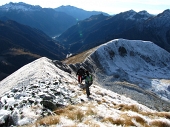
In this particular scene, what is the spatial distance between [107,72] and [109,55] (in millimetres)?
15310

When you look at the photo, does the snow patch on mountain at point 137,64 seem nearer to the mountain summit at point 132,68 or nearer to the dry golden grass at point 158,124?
the mountain summit at point 132,68

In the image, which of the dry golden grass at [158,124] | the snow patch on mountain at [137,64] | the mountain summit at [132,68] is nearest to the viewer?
the dry golden grass at [158,124]

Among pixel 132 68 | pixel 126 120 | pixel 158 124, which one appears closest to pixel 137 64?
pixel 132 68

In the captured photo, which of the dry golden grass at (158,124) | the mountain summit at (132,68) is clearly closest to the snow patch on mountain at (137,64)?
the mountain summit at (132,68)

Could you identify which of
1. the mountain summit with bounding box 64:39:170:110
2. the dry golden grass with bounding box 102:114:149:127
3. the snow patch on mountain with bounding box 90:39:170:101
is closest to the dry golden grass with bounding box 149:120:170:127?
the dry golden grass with bounding box 102:114:149:127

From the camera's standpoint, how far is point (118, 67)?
88875mm

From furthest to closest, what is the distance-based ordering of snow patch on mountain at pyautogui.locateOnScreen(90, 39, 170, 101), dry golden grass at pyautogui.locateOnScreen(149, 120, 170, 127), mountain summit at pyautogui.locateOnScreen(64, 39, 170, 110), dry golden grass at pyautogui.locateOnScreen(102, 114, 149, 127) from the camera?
snow patch on mountain at pyautogui.locateOnScreen(90, 39, 170, 101), mountain summit at pyautogui.locateOnScreen(64, 39, 170, 110), dry golden grass at pyautogui.locateOnScreen(149, 120, 170, 127), dry golden grass at pyautogui.locateOnScreen(102, 114, 149, 127)

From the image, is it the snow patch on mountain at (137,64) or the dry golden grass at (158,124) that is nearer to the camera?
the dry golden grass at (158,124)

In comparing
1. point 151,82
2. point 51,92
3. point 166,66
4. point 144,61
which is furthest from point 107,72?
point 51,92

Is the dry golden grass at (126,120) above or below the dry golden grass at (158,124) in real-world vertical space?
above

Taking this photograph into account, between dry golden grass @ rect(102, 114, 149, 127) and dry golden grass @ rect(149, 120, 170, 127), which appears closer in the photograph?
dry golden grass @ rect(102, 114, 149, 127)

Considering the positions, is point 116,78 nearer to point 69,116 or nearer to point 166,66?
point 166,66

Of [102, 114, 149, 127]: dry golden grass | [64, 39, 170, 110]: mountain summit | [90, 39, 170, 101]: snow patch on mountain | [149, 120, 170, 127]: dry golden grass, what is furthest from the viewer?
[90, 39, 170, 101]: snow patch on mountain

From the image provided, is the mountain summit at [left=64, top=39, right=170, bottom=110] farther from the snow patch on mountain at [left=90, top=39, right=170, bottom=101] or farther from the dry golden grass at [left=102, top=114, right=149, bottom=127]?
the dry golden grass at [left=102, top=114, right=149, bottom=127]
